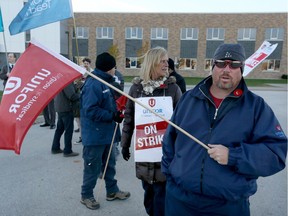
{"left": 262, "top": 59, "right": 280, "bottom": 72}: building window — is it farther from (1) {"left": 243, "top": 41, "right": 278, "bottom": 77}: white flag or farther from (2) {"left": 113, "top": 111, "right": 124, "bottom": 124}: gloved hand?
(2) {"left": 113, "top": 111, "right": 124, "bottom": 124}: gloved hand

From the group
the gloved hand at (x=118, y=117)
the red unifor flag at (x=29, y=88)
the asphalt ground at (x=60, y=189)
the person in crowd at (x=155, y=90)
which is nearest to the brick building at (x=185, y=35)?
the asphalt ground at (x=60, y=189)

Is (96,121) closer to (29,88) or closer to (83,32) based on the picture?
(29,88)

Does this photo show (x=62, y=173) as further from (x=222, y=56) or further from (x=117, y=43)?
(x=117, y=43)

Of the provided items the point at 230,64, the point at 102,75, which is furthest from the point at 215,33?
the point at 230,64

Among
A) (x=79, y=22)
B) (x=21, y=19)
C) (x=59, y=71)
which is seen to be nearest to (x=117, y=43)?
(x=79, y=22)

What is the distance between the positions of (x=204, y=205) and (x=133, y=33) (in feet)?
123

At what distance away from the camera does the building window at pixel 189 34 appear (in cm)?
3703

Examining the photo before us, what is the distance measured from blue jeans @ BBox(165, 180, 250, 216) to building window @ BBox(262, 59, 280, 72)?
37.6 metres

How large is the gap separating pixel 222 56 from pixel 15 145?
165cm

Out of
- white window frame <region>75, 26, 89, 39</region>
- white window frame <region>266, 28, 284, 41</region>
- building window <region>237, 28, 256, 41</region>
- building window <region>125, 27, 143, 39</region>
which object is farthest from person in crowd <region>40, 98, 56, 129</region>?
white window frame <region>266, 28, 284, 41</region>

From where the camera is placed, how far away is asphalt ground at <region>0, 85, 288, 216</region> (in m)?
3.61

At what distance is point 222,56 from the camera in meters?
2.04

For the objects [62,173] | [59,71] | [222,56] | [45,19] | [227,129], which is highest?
[45,19]

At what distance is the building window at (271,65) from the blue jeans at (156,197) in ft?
121
